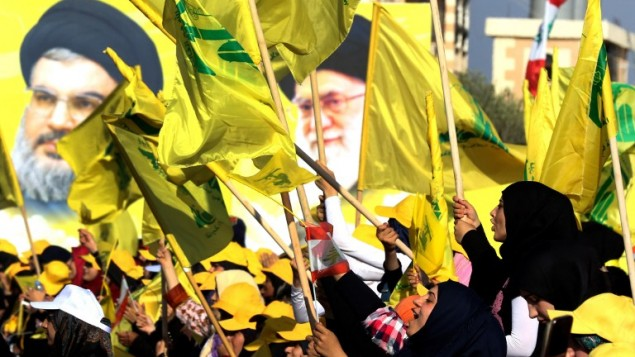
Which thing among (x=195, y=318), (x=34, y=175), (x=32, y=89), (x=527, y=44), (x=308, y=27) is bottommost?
(x=527, y=44)

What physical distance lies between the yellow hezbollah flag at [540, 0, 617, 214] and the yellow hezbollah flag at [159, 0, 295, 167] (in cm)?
150

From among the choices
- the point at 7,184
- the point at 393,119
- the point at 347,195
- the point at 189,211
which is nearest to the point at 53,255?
the point at 7,184

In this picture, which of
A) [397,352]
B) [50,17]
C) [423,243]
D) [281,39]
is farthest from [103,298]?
[50,17]

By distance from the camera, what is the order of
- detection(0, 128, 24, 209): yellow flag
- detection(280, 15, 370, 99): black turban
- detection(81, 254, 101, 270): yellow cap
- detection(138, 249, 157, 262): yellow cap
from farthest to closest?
detection(280, 15, 370, 99): black turban < detection(138, 249, 157, 262): yellow cap < detection(0, 128, 24, 209): yellow flag < detection(81, 254, 101, 270): yellow cap

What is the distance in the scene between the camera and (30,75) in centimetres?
1980

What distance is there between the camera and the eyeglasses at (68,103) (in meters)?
19.9

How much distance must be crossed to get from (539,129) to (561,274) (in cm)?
331

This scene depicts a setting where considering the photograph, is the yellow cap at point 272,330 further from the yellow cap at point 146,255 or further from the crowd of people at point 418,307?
the yellow cap at point 146,255

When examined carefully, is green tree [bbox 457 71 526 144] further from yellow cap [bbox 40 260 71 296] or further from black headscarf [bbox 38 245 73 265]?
yellow cap [bbox 40 260 71 296]

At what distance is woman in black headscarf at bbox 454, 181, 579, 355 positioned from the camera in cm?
582

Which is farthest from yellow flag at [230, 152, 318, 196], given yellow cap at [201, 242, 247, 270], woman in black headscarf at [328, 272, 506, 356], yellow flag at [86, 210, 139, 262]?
yellow flag at [86, 210, 139, 262]

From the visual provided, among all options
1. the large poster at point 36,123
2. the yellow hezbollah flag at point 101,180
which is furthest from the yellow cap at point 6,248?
the yellow hezbollah flag at point 101,180

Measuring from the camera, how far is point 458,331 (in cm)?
508

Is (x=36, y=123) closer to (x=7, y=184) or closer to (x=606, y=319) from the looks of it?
(x=7, y=184)
